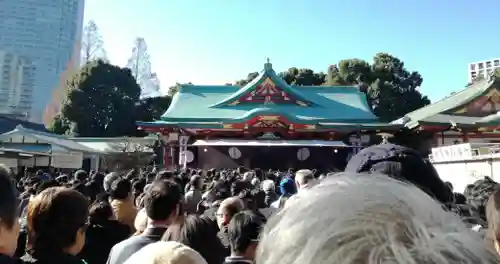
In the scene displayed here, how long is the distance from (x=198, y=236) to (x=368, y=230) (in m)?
1.93

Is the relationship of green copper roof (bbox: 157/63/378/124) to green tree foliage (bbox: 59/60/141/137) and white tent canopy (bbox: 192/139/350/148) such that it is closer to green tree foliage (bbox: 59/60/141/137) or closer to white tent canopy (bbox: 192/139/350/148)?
white tent canopy (bbox: 192/139/350/148)

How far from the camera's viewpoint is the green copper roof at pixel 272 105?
67.9 ft

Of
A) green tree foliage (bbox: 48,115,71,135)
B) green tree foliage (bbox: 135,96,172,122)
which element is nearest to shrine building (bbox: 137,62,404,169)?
green tree foliage (bbox: 135,96,172,122)

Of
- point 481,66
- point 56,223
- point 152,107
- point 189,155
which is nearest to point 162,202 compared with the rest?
point 56,223

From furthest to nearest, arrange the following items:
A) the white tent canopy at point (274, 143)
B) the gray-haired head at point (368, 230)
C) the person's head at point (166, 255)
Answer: the white tent canopy at point (274, 143), the person's head at point (166, 255), the gray-haired head at point (368, 230)

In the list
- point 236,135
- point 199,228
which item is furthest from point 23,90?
point 199,228

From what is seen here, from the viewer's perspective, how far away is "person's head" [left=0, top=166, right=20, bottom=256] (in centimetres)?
191

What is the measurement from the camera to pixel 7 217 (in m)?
1.93

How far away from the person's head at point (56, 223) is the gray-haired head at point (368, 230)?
1.43 m

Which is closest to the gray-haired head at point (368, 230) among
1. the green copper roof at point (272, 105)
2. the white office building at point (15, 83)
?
the green copper roof at point (272, 105)

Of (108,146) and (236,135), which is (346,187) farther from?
(108,146)

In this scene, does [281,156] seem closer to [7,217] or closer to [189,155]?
[189,155]

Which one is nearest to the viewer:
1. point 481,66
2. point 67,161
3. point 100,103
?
point 67,161

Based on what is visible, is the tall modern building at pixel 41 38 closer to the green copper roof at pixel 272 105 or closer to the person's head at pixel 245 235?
the green copper roof at pixel 272 105
